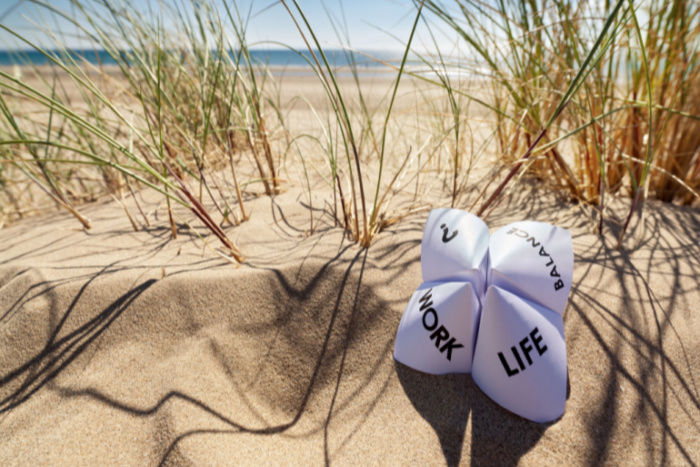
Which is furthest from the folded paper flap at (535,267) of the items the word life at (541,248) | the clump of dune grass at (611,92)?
the clump of dune grass at (611,92)

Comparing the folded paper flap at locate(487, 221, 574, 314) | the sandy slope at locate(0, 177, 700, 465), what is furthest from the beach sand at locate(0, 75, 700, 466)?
the folded paper flap at locate(487, 221, 574, 314)

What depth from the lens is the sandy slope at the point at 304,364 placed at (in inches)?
25.5

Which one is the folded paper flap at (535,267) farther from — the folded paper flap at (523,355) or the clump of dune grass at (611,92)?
the clump of dune grass at (611,92)

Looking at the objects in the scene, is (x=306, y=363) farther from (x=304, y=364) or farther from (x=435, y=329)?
(x=435, y=329)

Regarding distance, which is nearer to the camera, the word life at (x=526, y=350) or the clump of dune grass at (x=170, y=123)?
the word life at (x=526, y=350)

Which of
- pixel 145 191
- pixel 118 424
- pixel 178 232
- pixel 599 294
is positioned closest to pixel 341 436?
pixel 118 424

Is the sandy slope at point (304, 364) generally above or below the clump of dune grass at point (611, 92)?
below

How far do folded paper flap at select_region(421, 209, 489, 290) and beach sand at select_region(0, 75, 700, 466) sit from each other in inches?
6.2

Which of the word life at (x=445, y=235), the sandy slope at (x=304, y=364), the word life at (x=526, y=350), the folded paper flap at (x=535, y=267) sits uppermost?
the word life at (x=445, y=235)

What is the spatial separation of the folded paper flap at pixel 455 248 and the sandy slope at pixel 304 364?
0.50ft

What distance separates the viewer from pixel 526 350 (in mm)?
623

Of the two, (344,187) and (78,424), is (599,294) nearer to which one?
(344,187)

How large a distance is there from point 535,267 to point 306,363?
1.60 feet

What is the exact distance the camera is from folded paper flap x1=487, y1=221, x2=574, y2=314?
0.67m
